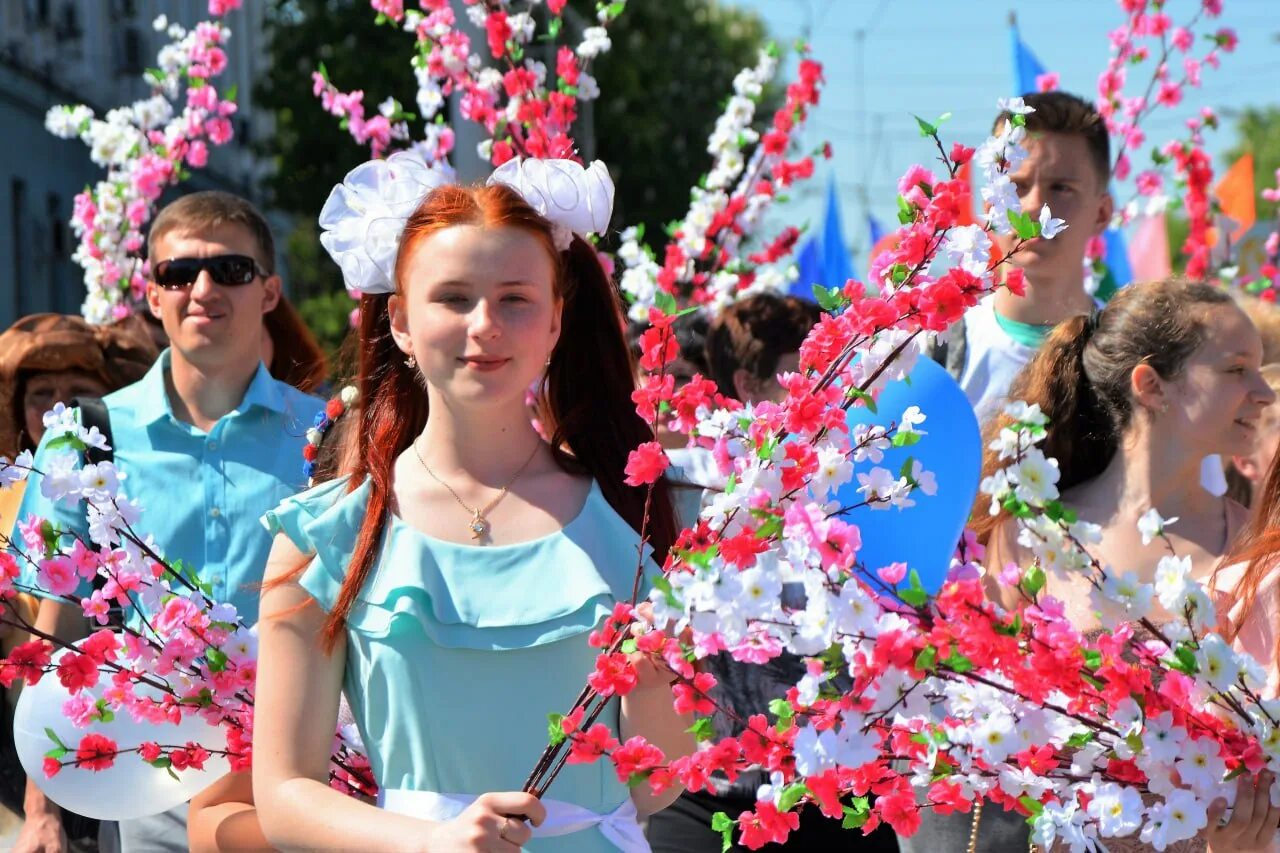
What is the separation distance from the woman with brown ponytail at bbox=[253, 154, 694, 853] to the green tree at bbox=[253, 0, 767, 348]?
19.0m

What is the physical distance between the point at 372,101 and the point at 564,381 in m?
20.1

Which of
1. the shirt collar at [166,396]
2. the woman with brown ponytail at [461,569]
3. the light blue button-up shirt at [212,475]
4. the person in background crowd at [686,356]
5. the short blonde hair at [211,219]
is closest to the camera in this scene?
the woman with brown ponytail at [461,569]

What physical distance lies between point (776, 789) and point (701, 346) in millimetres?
3640

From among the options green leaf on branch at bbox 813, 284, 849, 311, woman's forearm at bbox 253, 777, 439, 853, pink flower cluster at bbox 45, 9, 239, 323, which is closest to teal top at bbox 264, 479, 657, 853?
woman's forearm at bbox 253, 777, 439, 853

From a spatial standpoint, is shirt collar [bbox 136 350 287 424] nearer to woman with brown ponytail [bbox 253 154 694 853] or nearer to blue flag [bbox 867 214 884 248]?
woman with brown ponytail [bbox 253 154 694 853]

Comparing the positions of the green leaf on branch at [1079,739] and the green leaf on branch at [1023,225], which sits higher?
the green leaf on branch at [1023,225]

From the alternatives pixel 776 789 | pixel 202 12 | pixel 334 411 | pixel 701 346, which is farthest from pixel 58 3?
pixel 776 789

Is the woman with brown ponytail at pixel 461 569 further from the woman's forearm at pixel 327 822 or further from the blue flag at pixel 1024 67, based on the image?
the blue flag at pixel 1024 67

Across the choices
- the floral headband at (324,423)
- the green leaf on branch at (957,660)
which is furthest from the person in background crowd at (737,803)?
the green leaf on branch at (957,660)

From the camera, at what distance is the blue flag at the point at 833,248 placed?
11242mm

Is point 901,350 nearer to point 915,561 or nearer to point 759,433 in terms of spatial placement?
point 759,433

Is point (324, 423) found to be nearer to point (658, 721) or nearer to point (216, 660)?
point (216, 660)

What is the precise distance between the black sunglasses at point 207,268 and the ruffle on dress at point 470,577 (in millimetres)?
1856

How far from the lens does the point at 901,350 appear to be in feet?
8.53
